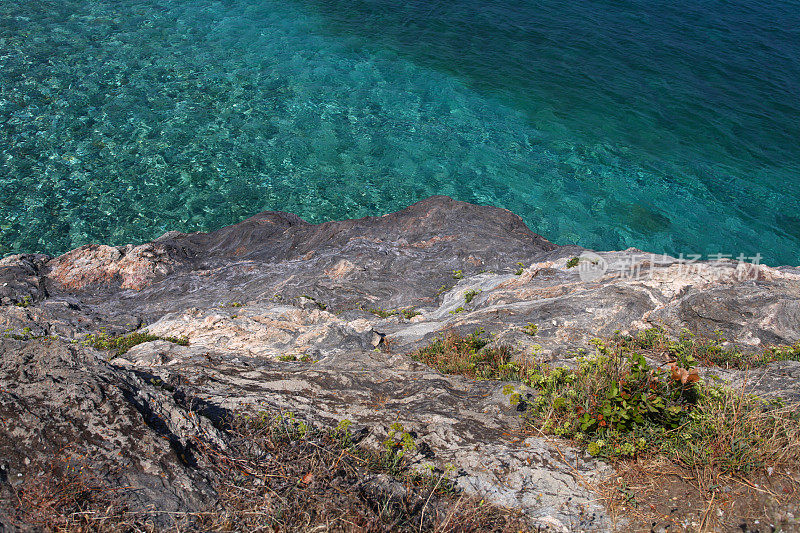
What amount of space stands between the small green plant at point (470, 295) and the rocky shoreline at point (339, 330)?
4 cm

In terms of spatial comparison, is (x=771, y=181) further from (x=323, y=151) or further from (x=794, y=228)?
(x=323, y=151)

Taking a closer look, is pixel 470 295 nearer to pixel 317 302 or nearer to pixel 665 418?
pixel 317 302

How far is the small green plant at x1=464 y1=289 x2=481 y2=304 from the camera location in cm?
984

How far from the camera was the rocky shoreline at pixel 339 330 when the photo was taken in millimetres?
4320

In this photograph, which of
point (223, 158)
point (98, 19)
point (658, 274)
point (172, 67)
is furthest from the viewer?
point (98, 19)

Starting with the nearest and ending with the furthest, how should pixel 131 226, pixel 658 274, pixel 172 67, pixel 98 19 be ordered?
pixel 658 274 < pixel 131 226 < pixel 172 67 < pixel 98 19

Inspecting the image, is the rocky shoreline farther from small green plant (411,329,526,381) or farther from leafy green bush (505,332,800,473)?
leafy green bush (505,332,800,473)

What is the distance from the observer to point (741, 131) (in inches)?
942

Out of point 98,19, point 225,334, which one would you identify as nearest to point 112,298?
point 225,334

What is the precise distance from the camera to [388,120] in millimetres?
22766

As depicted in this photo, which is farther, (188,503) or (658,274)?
(658,274)

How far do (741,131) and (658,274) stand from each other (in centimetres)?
2037

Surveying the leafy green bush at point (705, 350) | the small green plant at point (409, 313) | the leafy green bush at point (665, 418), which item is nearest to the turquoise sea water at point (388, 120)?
the small green plant at point (409, 313)

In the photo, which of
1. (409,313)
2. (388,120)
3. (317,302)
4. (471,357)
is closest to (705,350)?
(471,357)
